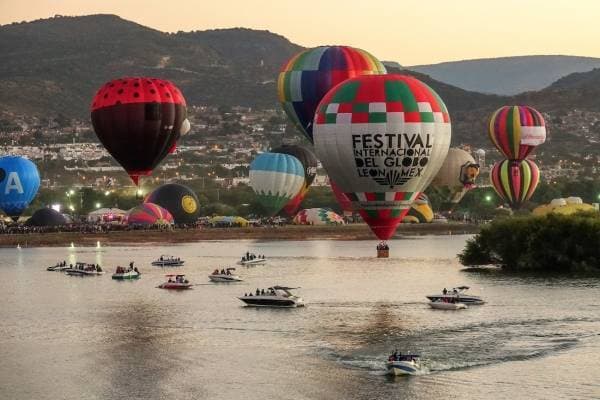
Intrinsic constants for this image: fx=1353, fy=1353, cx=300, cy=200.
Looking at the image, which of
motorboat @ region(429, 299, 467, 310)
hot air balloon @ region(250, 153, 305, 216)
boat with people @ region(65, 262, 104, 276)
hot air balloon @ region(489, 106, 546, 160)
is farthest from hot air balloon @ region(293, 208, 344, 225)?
motorboat @ region(429, 299, 467, 310)

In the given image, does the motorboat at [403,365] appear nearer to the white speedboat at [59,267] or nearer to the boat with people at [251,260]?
the white speedboat at [59,267]

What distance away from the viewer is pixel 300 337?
231 ft

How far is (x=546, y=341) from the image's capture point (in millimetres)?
68750

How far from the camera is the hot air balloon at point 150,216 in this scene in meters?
153

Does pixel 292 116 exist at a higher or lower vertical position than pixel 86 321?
higher

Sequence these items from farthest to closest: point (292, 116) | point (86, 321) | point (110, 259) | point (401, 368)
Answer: point (110, 259), point (292, 116), point (86, 321), point (401, 368)

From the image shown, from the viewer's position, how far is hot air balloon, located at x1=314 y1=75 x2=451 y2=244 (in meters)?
82.2

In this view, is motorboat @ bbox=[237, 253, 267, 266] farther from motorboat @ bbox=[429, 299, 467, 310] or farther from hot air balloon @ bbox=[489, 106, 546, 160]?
hot air balloon @ bbox=[489, 106, 546, 160]

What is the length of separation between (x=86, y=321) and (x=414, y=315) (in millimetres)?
18958

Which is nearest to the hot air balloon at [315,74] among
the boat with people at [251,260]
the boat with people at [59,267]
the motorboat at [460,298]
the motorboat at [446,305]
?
the boat with people at [251,260]

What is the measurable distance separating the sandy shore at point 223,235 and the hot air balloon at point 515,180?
33.5ft

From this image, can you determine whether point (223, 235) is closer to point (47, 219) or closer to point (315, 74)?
point (47, 219)

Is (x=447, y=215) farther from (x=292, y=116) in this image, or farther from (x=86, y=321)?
(x=86, y=321)

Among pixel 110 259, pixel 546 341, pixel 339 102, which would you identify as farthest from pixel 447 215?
pixel 546 341
